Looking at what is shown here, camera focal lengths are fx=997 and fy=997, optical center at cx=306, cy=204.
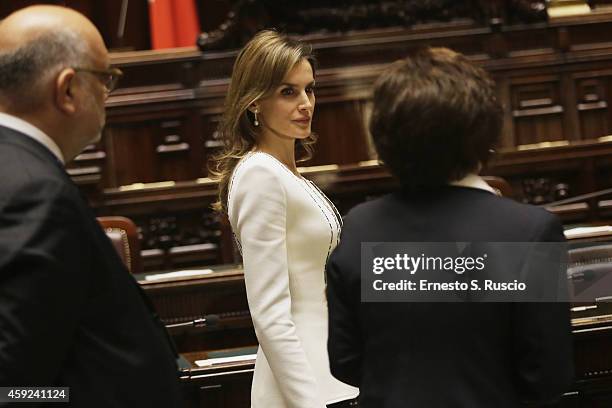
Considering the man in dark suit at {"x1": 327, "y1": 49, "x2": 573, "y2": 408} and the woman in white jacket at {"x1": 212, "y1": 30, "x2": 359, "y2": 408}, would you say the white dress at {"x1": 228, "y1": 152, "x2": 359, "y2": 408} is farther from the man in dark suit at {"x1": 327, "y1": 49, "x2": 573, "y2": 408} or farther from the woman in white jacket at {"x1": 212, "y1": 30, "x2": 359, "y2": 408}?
the man in dark suit at {"x1": 327, "y1": 49, "x2": 573, "y2": 408}

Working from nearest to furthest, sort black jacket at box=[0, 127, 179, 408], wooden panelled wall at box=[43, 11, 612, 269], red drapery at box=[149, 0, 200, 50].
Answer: black jacket at box=[0, 127, 179, 408], wooden panelled wall at box=[43, 11, 612, 269], red drapery at box=[149, 0, 200, 50]

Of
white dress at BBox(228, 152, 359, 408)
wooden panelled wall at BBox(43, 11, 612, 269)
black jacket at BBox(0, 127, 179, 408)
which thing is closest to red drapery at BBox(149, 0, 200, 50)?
wooden panelled wall at BBox(43, 11, 612, 269)

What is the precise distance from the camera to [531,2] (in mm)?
6363

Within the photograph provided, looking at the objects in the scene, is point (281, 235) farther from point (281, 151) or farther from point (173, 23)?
point (173, 23)

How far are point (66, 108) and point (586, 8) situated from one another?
17.8 ft

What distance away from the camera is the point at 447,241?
155 cm

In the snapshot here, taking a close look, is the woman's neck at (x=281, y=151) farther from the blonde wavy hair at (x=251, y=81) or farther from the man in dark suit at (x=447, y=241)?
the man in dark suit at (x=447, y=241)

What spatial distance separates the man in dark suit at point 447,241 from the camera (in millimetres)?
1500

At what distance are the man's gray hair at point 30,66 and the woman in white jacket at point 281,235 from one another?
1.92ft

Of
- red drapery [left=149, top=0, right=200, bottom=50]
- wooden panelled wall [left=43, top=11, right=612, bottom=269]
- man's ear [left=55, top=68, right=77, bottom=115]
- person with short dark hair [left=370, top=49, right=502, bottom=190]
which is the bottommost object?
wooden panelled wall [left=43, top=11, right=612, bottom=269]

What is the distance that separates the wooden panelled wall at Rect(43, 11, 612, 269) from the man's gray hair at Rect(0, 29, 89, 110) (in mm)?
A: 3974

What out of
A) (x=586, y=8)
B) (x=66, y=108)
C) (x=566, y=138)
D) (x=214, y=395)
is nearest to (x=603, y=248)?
(x=214, y=395)

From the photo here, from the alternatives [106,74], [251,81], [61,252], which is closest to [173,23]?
[251,81]

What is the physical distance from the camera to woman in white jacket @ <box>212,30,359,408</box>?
6.67 feet
